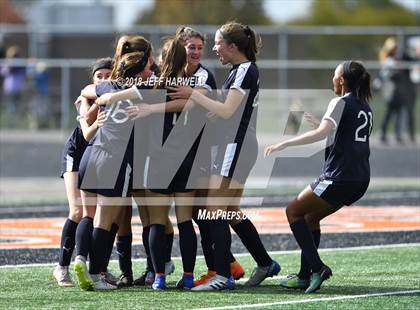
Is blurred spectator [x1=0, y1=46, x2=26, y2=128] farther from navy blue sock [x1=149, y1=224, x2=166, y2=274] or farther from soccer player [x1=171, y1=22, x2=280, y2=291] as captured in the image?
navy blue sock [x1=149, y1=224, x2=166, y2=274]

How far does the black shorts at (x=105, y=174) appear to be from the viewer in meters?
7.92

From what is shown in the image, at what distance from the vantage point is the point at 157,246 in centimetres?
796

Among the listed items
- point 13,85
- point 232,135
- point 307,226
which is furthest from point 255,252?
point 13,85

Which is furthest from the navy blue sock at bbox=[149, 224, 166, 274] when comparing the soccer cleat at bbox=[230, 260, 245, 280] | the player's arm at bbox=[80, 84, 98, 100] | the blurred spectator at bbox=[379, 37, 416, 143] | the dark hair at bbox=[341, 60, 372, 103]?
the blurred spectator at bbox=[379, 37, 416, 143]

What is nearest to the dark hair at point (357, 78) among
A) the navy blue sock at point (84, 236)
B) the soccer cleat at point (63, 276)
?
the navy blue sock at point (84, 236)

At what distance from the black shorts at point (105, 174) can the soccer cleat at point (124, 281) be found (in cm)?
70

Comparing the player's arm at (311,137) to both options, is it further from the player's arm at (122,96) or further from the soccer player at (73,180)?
the soccer player at (73,180)

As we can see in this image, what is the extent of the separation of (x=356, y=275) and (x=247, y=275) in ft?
2.87

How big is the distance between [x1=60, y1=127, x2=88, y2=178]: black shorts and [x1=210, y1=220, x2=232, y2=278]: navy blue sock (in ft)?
3.99

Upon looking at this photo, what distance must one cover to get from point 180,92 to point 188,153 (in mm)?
468

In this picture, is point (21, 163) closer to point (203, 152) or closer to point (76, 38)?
point (203, 152)

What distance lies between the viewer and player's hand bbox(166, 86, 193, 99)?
7855 mm

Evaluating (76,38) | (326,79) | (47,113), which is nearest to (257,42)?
(47,113)

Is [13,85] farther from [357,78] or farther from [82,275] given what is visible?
[357,78]
